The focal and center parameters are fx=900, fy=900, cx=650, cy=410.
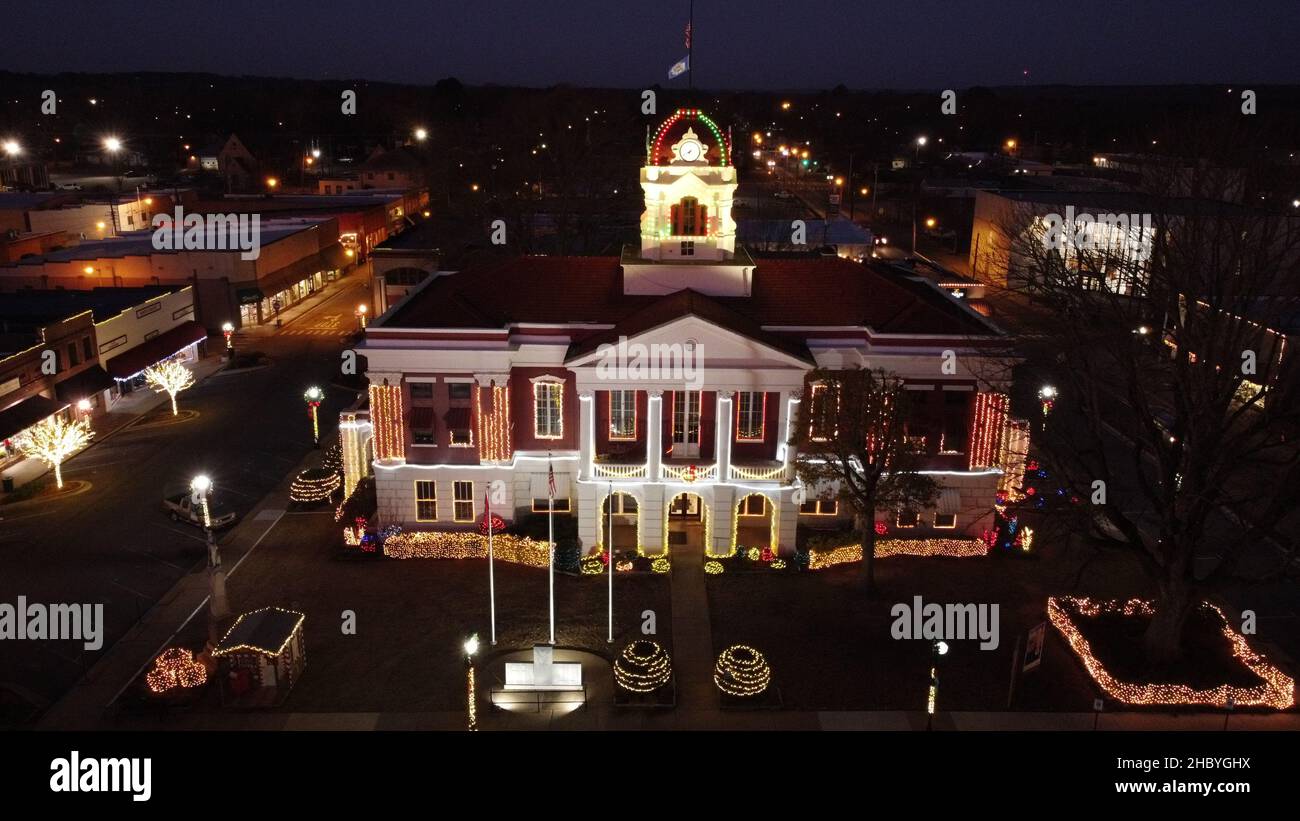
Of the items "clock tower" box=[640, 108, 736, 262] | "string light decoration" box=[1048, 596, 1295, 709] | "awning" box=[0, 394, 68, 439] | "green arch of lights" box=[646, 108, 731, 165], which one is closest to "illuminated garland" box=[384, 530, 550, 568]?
"clock tower" box=[640, 108, 736, 262]

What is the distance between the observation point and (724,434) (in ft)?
112

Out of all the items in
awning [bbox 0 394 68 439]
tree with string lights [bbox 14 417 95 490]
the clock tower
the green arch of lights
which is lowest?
tree with string lights [bbox 14 417 95 490]

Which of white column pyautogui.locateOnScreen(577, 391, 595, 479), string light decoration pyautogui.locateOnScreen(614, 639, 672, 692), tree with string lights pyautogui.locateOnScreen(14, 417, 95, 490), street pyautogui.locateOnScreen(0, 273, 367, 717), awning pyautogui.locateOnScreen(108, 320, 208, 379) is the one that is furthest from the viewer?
awning pyautogui.locateOnScreen(108, 320, 208, 379)

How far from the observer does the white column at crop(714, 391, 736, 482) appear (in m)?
33.9

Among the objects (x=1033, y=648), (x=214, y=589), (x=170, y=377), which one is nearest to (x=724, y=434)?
(x=1033, y=648)

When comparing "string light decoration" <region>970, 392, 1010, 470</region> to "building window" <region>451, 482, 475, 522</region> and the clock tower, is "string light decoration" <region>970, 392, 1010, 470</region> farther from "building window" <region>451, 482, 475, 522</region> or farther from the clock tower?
"building window" <region>451, 482, 475, 522</region>

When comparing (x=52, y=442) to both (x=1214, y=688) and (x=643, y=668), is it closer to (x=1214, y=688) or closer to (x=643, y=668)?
(x=643, y=668)

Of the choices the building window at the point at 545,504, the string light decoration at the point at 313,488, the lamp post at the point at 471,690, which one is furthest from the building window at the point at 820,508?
the string light decoration at the point at 313,488

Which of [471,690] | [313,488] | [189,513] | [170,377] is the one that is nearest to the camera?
[471,690]

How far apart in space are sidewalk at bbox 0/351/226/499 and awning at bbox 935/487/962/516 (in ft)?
133

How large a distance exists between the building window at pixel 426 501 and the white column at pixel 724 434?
11820mm

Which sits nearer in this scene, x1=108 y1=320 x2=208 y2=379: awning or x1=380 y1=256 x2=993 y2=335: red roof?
x1=380 y1=256 x2=993 y2=335: red roof

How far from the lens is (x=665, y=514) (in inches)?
1374

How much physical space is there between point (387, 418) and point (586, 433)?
8.39 meters
